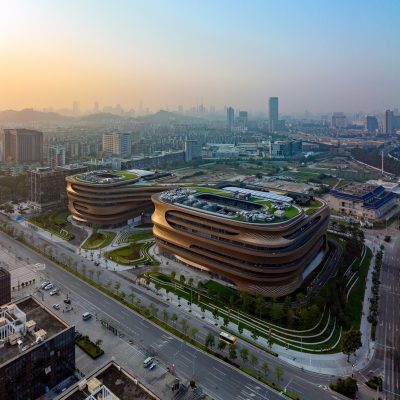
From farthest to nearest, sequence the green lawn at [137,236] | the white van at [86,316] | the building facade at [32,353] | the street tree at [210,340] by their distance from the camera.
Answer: the green lawn at [137,236] < the white van at [86,316] < the street tree at [210,340] < the building facade at [32,353]

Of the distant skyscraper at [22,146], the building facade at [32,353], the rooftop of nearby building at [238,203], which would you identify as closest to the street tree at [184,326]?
the building facade at [32,353]

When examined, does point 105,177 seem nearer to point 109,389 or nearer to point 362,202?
point 362,202

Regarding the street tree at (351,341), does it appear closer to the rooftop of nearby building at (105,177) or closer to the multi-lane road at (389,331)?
the multi-lane road at (389,331)

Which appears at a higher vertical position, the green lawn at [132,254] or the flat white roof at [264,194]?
the flat white roof at [264,194]

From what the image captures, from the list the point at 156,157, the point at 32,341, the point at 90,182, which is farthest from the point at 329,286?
the point at 156,157

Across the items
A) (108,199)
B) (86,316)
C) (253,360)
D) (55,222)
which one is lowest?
(253,360)

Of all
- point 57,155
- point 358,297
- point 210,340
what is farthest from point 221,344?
point 57,155

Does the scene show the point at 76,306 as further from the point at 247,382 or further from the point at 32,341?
the point at 247,382

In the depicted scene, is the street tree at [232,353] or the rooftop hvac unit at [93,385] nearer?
the rooftop hvac unit at [93,385]
